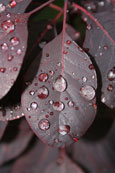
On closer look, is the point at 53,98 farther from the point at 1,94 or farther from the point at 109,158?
the point at 109,158

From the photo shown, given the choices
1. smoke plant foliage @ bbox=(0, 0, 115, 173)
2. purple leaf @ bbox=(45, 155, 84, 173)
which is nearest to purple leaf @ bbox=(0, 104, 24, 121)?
smoke plant foliage @ bbox=(0, 0, 115, 173)

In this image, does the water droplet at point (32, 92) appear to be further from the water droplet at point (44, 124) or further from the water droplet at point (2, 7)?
the water droplet at point (2, 7)

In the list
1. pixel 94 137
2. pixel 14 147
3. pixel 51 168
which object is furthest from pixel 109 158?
pixel 14 147

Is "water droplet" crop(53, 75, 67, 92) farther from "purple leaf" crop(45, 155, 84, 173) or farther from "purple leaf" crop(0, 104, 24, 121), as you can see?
"purple leaf" crop(45, 155, 84, 173)

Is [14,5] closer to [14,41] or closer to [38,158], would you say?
[14,41]

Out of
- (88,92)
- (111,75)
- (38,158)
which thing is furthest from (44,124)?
(38,158)
